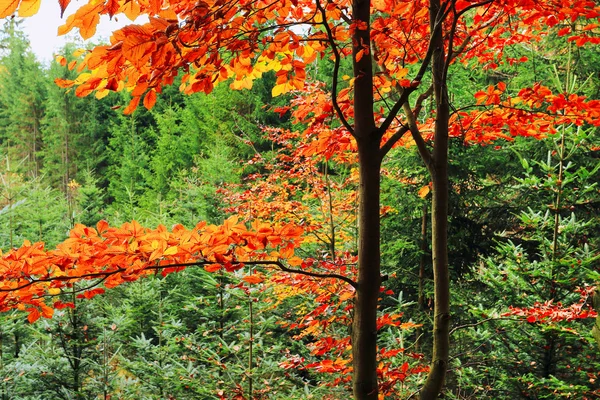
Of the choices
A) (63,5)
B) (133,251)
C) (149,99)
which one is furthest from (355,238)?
(63,5)

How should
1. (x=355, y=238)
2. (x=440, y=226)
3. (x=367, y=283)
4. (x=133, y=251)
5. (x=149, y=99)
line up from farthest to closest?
(x=355, y=238) → (x=440, y=226) → (x=367, y=283) → (x=133, y=251) → (x=149, y=99)

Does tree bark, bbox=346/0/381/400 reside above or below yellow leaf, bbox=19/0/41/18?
below

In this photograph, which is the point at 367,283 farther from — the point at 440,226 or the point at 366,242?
the point at 440,226

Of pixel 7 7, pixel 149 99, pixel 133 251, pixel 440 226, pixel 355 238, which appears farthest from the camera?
pixel 355 238

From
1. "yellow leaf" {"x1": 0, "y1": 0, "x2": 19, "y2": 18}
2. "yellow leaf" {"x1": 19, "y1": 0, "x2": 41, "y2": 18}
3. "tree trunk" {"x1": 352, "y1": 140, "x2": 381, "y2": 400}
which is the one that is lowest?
"tree trunk" {"x1": 352, "y1": 140, "x2": 381, "y2": 400}

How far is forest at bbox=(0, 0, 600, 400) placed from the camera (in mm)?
1650

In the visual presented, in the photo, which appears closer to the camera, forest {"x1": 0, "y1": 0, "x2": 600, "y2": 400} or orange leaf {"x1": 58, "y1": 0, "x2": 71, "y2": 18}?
orange leaf {"x1": 58, "y1": 0, "x2": 71, "y2": 18}

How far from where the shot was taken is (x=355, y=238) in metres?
6.29

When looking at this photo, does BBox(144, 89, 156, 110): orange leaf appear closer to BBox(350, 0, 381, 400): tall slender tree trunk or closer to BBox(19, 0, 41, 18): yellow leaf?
BBox(19, 0, 41, 18): yellow leaf

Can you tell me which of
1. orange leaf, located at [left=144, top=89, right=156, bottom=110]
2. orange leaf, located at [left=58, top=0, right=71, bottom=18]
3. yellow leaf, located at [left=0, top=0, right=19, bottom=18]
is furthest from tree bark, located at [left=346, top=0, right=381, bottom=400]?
yellow leaf, located at [left=0, top=0, right=19, bottom=18]

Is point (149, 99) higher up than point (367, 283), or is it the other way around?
point (149, 99)

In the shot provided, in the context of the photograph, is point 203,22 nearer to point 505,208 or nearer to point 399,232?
point 399,232

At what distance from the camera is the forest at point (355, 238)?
165cm

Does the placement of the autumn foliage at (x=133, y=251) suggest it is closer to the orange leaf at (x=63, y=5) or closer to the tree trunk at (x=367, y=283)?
the tree trunk at (x=367, y=283)
